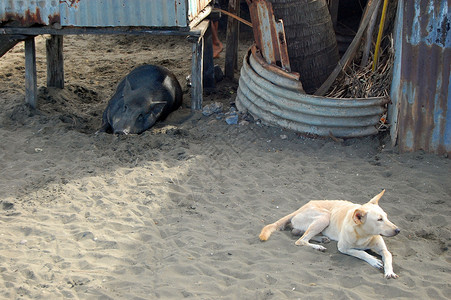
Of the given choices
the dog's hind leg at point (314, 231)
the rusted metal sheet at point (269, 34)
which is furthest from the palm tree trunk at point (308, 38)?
the dog's hind leg at point (314, 231)

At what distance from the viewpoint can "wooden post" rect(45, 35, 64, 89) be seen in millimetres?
9750

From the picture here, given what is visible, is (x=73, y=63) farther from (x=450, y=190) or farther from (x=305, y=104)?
(x=450, y=190)

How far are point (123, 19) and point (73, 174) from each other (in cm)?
284

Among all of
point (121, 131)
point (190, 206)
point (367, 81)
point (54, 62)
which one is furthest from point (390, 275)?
point (54, 62)

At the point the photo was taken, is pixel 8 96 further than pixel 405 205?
Yes

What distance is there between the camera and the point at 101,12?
27.5ft

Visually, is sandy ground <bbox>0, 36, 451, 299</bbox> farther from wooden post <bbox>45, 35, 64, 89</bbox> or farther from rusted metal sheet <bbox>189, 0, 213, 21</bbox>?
rusted metal sheet <bbox>189, 0, 213, 21</bbox>

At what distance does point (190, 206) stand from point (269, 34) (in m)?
3.26

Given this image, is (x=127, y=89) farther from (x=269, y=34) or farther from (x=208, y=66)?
(x=269, y=34)

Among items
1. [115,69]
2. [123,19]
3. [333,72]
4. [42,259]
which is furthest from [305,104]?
[115,69]

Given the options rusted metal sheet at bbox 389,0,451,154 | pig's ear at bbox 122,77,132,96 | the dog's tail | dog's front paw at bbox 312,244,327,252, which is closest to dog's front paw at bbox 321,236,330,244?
dog's front paw at bbox 312,244,327,252

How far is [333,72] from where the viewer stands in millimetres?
8258

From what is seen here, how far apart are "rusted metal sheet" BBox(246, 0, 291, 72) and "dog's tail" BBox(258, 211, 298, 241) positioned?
10.1 ft

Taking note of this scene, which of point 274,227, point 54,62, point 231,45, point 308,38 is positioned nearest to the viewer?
point 274,227
